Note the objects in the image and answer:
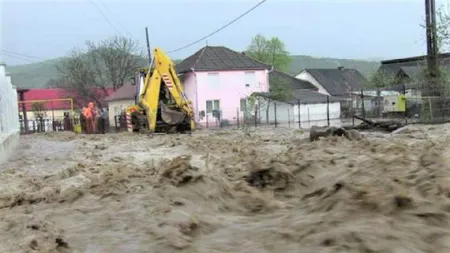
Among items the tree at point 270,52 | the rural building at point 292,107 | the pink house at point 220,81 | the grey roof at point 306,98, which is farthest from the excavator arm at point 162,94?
the tree at point 270,52

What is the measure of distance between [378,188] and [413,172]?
0.66m

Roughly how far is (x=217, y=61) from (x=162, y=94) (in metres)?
27.8

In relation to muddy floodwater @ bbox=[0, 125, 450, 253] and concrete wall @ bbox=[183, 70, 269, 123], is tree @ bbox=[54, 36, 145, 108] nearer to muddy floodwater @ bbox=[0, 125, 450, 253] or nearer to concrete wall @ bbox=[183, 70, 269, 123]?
concrete wall @ bbox=[183, 70, 269, 123]

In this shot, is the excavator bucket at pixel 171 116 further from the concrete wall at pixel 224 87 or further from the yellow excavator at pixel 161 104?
the concrete wall at pixel 224 87

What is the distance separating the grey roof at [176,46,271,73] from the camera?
5225cm

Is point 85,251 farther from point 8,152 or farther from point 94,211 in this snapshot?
point 8,152

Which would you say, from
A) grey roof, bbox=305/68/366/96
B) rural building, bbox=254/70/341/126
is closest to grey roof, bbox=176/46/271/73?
rural building, bbox=254/70/341/126

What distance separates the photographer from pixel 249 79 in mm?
54156

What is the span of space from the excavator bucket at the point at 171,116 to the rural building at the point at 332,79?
46922 millimetres

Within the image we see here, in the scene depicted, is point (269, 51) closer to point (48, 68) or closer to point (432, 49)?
point (48, 68)

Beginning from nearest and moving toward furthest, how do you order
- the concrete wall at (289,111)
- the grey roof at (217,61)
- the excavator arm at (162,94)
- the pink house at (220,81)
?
the excavator arm at (162,94)
the concrete wall at (289,111)
the pink house at (220,81)
the grey roof at (217,61)

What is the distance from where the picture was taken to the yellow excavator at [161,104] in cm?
2527

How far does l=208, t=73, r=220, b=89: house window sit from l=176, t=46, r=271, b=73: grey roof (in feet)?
1.97

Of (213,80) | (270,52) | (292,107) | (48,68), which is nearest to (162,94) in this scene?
(292,107)
